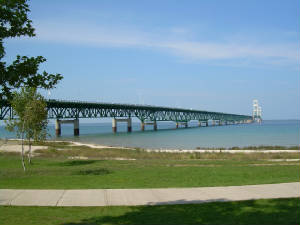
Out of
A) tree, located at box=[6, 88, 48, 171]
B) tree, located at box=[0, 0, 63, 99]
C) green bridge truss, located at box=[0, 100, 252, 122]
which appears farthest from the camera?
green bridge truss, located at box=[0, 100, 252, 122]

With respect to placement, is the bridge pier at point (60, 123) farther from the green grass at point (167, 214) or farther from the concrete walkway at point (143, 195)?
the green grass at point (167, 214)

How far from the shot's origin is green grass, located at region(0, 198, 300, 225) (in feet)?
25.4

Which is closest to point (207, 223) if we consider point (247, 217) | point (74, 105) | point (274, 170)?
point (247, 217)

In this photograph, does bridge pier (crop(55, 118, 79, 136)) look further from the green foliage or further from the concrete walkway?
the concrete walkway

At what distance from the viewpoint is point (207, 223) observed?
7.55 meters

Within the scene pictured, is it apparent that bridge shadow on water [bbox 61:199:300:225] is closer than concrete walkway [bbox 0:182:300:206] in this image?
Yes

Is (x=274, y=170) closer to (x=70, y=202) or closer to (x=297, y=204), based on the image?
(x=297, y=204)

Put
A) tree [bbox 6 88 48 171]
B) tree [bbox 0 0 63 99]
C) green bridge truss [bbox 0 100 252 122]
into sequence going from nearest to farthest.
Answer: tree [bbox 0 0 63 99] → tree [bbox 6 88 48 171] → green bridge truss [bbox 0 100 252 122]

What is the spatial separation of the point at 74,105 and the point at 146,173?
103 metres

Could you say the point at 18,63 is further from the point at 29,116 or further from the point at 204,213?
the point at 29,116

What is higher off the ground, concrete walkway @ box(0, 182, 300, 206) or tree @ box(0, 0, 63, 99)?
tree @ box(0, 0, 63, 99)

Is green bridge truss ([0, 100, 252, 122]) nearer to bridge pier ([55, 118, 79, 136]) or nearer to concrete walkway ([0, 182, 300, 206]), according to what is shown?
bridge pier ([55, 118, 79, 136])

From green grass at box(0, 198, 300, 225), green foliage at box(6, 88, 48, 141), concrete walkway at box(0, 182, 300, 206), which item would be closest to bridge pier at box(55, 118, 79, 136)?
green foliage at box(6, 88, 48, 141)

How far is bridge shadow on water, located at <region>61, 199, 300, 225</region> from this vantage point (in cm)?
771
